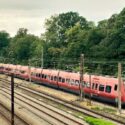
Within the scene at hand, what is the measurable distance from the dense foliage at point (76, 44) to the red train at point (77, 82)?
4.04 metres

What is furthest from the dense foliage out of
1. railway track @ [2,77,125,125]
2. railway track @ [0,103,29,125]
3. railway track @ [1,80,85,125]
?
railway track @ [0,103,29,125]

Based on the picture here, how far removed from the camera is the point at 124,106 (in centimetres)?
4584

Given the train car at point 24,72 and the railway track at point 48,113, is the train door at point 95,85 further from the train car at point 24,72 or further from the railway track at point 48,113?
the train car at point 24,72

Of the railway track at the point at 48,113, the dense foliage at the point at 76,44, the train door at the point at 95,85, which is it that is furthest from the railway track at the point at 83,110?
the dense foliage at the point at 76,44

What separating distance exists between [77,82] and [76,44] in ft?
113

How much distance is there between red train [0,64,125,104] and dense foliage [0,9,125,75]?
4.04 metres

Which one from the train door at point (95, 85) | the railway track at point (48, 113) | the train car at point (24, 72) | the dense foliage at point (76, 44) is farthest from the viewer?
the train car at point (24, 72)

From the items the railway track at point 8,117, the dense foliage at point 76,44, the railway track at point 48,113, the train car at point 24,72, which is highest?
the dense foliage at point 76,44

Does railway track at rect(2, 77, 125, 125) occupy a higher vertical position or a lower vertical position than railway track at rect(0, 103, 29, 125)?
higher

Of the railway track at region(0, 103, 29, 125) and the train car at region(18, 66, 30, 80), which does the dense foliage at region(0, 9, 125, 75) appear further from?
the railway track at region(0, 103, 29, 125)

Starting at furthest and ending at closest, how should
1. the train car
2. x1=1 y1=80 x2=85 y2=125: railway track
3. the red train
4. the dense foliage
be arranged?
the train car, the dense foliage, the red train, x1=1 y1=80 x2=85 y2=125: railway track

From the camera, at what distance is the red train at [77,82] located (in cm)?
4534

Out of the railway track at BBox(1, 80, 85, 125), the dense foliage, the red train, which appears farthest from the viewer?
the dense foliage

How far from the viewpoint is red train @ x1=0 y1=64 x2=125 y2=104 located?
4534cm
